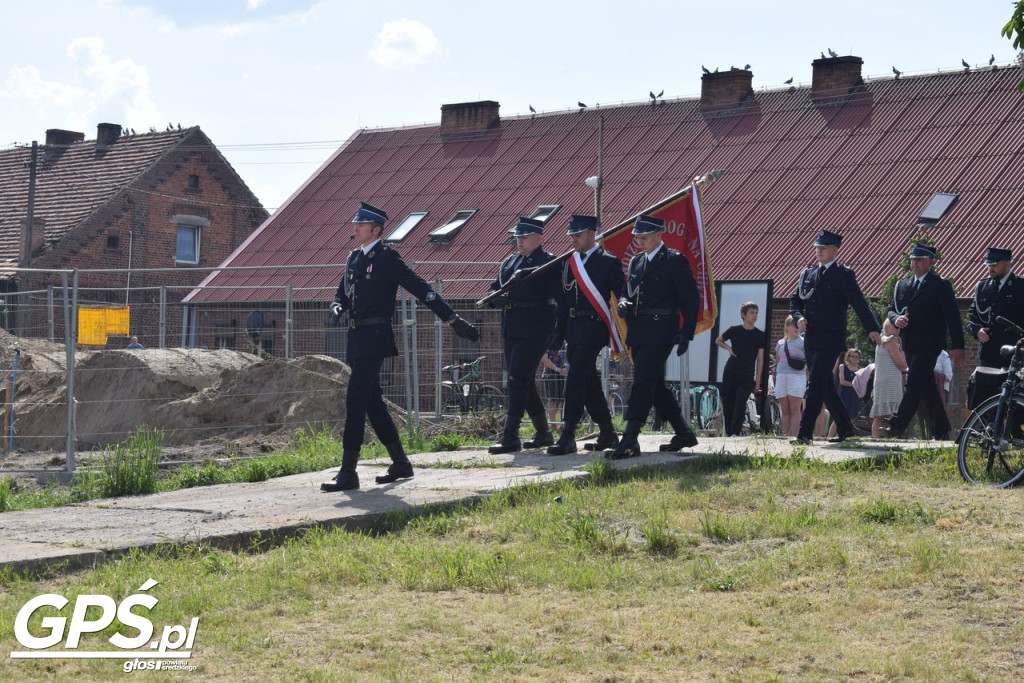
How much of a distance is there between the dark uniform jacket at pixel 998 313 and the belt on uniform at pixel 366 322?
462 cm

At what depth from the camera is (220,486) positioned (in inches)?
413

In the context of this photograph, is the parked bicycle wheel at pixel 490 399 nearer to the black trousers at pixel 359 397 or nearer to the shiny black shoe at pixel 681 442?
the shiny black shoe at pixel 681 442

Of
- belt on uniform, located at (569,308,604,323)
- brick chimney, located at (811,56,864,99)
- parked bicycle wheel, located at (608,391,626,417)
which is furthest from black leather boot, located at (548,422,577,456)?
brick chimney, located at (811,56,864,99)

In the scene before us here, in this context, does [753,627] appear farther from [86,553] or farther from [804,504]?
[86,553]

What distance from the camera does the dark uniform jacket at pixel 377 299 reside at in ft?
32.0

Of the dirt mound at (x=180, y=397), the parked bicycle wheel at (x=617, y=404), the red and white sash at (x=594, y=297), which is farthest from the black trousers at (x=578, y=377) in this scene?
the parked bicycle wheel at (x=617, y=404)

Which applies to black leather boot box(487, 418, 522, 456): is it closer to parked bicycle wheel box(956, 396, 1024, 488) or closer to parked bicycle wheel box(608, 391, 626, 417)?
parked bicycle wheel box(956, 396, 1024, 488)

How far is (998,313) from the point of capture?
10750 mm

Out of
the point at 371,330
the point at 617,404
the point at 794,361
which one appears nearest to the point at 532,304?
the point at 371,330

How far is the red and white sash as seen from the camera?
10.8 metres

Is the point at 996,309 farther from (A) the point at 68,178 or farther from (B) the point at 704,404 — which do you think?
(A) the point at 68,178

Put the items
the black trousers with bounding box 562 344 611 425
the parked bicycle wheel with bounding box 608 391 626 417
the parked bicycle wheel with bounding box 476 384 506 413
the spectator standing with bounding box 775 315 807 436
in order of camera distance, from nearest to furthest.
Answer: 1. the black trousers with bounding box 562 344 611 425
2. the spectator standing with bounding box 775 315 807 436
3. the parked bicycle wheel with bounding box 476 384 506 413
4. the parked bicycle wheel with bounding box 608 391 626 417

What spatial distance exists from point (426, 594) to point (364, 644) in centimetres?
90

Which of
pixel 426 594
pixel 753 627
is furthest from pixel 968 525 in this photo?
pixel 426 594
